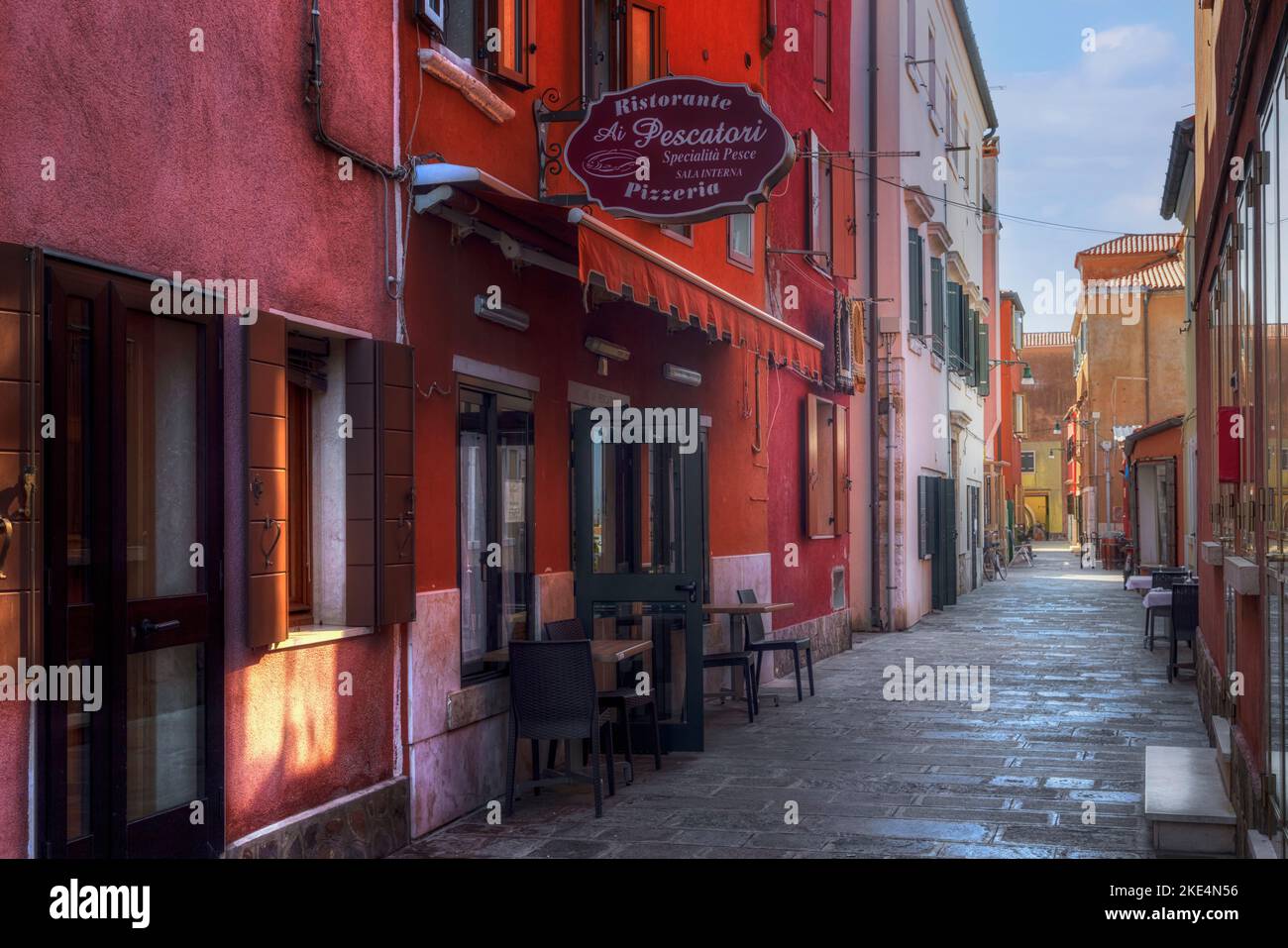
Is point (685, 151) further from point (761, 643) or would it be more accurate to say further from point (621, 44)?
point (761, 643)

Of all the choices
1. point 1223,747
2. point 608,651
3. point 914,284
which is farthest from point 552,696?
point 914,284

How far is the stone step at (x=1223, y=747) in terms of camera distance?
25.2 ft

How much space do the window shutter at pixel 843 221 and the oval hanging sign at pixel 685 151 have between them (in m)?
9.96

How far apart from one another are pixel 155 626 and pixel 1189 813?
4.86m

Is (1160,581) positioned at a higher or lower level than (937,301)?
lower

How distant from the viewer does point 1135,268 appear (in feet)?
153

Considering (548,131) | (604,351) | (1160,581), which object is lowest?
(1160,581)

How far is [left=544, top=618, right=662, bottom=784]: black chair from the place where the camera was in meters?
8.92

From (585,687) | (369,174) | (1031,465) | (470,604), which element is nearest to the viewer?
(369,174)

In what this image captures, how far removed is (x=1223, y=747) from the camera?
8.20 m
